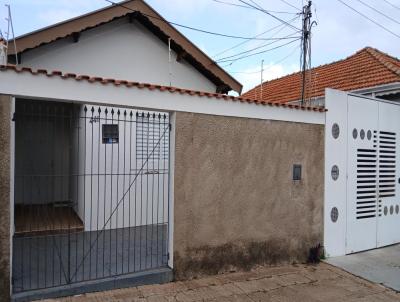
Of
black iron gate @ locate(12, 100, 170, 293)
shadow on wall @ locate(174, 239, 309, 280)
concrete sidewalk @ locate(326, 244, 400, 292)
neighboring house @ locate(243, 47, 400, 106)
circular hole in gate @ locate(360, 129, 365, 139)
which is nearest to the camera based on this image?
black iron gate @ locate(12, 100, 170, 293)

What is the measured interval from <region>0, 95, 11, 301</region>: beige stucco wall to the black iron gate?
295mm

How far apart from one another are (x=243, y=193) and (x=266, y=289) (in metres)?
1.64

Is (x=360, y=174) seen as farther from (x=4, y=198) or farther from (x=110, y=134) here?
(x=4, y=198)

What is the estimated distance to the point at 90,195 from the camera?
27.3 ft

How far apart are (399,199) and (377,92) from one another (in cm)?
287

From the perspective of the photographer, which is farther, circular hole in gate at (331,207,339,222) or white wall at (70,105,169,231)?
white wall at (70,105,169,231)

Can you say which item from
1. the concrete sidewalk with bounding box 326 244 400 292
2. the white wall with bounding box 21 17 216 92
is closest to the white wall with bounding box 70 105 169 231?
the white wall with bounding box 21 17 216 92

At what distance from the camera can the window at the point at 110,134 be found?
27.6 feet

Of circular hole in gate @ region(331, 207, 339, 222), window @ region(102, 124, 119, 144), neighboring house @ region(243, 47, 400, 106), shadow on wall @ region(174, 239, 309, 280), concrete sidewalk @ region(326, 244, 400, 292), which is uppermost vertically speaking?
neighboring house @ region(243, 47, 400, 106)

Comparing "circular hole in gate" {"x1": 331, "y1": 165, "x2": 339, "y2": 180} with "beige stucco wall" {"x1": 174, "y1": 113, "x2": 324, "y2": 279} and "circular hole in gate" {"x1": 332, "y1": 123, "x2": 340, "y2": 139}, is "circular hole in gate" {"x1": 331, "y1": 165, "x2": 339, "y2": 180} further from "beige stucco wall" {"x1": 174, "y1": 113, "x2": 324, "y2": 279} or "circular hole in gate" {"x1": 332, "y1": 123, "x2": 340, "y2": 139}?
"circular hole in gate" {"x1": 332, "y1": 123, "x2": 340, "y2": 139}

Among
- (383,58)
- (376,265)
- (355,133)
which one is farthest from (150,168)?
(383,58)

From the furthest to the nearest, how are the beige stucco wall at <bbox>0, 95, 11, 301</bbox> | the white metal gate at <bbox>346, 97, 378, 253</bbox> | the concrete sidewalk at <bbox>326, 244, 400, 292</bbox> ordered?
the white metal gate at <bbox>346, 97, 378, 253</bbox>
the concrete sidewalk at <bbox>326, 244, 400, 292</bbox>
the beige stucco wall at <bbox>0, 95, 11, 301</bbox>

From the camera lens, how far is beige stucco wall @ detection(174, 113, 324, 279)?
596 centimetres

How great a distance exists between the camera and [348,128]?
26.3ft
